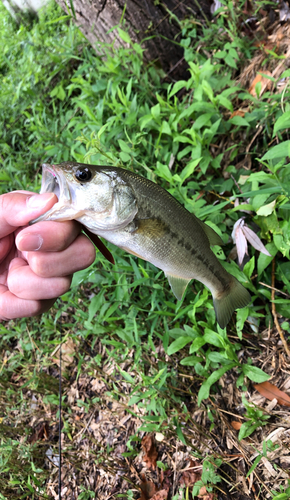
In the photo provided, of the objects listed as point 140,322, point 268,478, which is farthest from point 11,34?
point 268,478

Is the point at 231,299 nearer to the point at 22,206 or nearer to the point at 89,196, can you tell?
the point at 89,196

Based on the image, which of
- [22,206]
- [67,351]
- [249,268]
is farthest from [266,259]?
[67,351]

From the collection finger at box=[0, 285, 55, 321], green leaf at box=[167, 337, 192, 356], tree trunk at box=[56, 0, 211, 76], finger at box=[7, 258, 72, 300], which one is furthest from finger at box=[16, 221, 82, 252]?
tree trunk at box=[56, 0, 211, 76]

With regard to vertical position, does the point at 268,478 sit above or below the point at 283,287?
below

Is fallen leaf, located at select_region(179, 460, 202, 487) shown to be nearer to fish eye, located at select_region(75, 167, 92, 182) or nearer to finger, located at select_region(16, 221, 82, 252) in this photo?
finger, located at select_region(16, 221, 82, 252)

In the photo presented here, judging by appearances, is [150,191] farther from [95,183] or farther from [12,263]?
[12,263]

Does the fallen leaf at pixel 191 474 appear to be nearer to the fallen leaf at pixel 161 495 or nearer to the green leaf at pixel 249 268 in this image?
the fallen leaf at pixel 161 495

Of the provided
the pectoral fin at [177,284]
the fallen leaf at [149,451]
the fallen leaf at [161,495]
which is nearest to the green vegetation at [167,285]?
the fallen leaf at [149,451]
